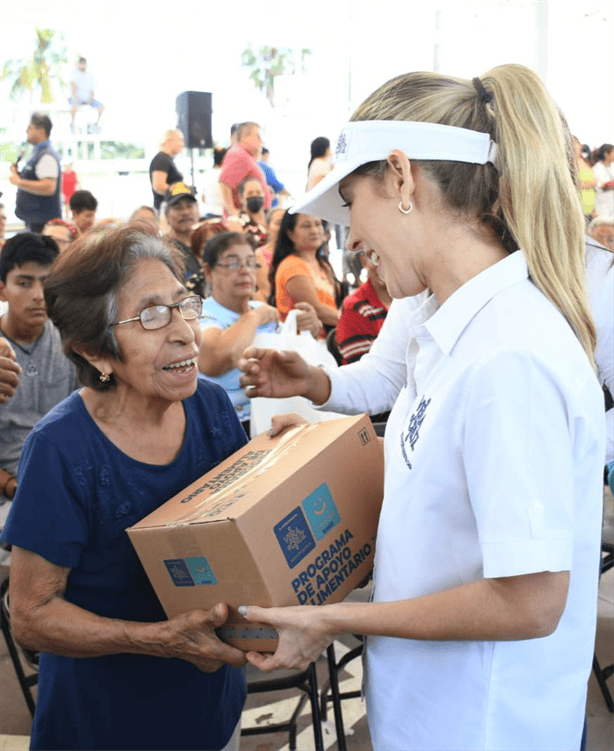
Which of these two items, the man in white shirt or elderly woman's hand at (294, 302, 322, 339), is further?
the man in white shirt

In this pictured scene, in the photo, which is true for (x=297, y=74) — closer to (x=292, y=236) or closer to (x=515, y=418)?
(x=292, y=236)

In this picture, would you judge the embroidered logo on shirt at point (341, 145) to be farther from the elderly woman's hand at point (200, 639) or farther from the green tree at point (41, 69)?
the green tree at point (41, 69)

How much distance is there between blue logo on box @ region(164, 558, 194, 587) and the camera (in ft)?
4.24

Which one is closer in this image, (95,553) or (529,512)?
(529,512)

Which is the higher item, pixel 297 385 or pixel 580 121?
pixel 580 121

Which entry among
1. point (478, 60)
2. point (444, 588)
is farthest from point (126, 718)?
point (478, 60)

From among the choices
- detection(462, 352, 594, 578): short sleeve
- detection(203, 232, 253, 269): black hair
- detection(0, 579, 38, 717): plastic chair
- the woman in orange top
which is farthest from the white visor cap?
the woman in orange top

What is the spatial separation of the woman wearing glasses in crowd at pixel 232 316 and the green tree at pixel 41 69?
8.22 meters

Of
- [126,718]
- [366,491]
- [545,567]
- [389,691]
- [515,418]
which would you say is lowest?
[126,718]

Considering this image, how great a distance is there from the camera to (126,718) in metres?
1.53

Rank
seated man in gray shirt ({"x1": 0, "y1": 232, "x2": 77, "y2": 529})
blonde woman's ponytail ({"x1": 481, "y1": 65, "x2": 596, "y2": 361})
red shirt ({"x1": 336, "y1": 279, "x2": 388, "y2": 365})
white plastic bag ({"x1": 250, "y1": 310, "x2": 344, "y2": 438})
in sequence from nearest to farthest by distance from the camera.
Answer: blonde woman's ponytail ({"x1": 481, "y1": 65, "x2": 596, "y2": 361}) < white plastic bag ({"x1": 250, "y1": 310, "x2": 344, "y2": 438}) < seated man in gray shirt ({"x1": 0, "y1": 232, "x2": 77, "y2": 529}) < red shirt ({"x1": 336, "y1": 279, "x2": 388, "y2": 365})

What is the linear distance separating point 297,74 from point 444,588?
51.3 feet

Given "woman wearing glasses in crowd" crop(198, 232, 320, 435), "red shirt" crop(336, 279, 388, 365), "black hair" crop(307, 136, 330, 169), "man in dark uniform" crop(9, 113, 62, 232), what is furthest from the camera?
"black hair" crop(307, 136, 330, 169)

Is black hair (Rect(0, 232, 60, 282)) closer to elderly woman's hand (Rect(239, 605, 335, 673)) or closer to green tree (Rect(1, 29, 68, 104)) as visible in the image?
elderly woman's hand (Rect(239, 605, 335, 673))
